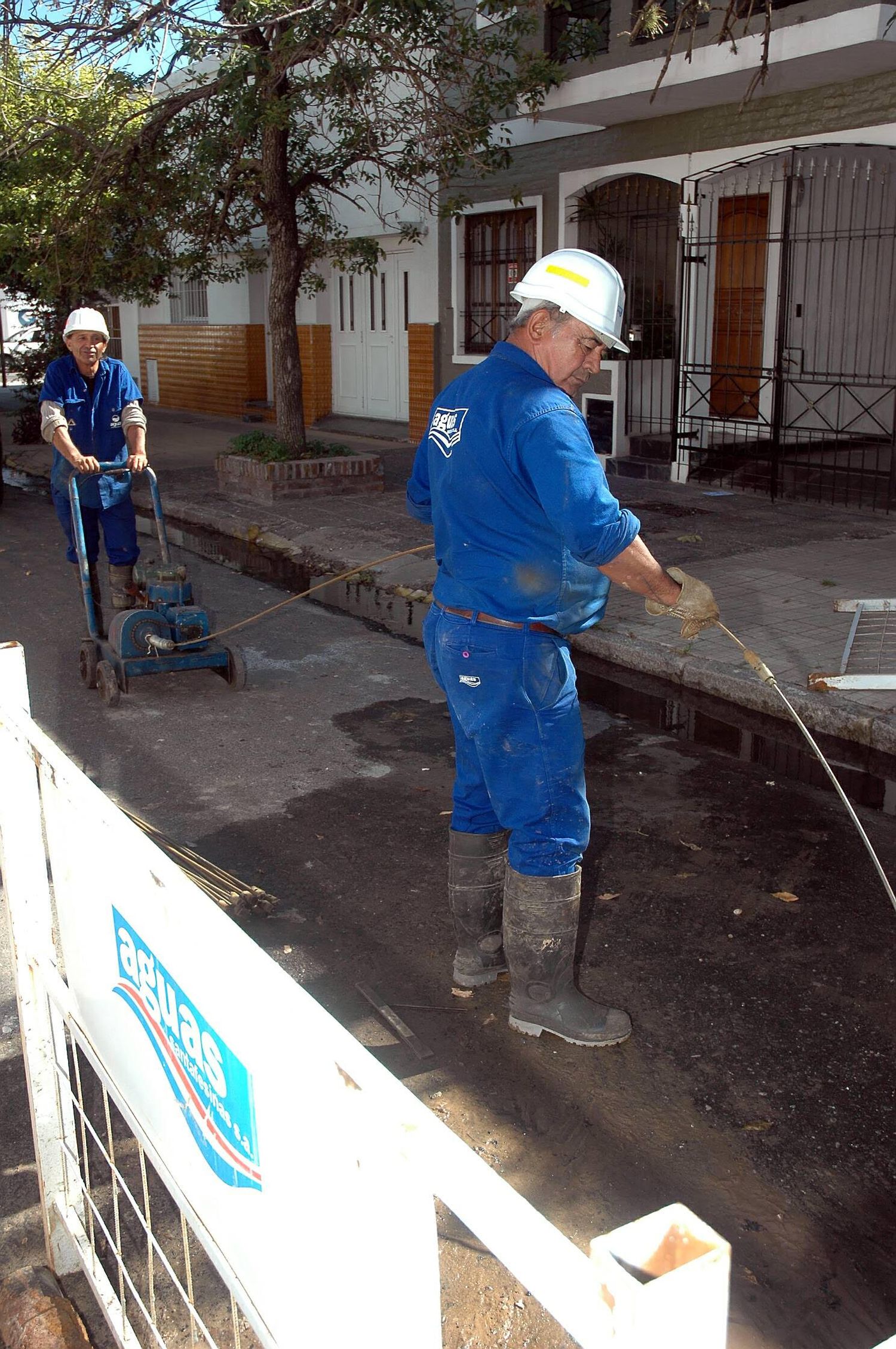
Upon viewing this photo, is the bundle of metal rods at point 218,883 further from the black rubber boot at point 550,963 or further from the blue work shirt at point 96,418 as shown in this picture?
the blue work shirt at point 96,418

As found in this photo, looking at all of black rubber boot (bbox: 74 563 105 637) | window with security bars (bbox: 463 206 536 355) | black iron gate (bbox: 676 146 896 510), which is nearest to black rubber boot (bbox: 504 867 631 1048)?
black rubber boot (bbox: 74 563 105 637)

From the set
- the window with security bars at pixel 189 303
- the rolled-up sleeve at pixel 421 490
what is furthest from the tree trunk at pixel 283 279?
the window with security bars at pixel 189 303

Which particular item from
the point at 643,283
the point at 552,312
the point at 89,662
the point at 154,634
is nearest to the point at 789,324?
the point at 643,283

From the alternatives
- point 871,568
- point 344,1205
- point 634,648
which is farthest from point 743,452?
point 344,1205

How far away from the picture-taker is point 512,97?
1160 centimetres

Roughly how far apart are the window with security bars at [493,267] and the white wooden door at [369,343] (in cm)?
→ 232

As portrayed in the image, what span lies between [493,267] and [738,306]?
3913mm

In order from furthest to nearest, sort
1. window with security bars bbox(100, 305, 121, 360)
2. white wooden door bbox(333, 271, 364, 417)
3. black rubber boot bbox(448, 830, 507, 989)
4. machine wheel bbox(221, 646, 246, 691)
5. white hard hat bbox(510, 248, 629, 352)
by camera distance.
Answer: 1. window with security bars bbox(100, 305, 121, 360)
2. white wooden door bbox(333, 271, 364, 417)
3. machine wheel bbox(221, 646, 246, 691)
4. black rubber boot bbox(448, 830, 507, 989)
5. white hard hat bbox(510, 248, 629, 352)

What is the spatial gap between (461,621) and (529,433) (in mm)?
577

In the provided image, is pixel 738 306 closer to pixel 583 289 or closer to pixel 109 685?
pixel 109 685

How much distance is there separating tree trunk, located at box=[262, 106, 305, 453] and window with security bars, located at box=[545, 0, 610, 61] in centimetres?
317

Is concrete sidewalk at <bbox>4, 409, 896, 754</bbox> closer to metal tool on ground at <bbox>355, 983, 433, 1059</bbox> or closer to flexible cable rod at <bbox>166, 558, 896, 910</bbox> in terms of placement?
flexible cable rod at <bbox>166, 558, 896, 910</bbox>

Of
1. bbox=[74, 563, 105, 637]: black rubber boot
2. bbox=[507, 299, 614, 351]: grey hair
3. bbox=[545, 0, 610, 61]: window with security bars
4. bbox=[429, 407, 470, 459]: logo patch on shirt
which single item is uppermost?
bbox=[545, 0, 610, 61]: window with security bars

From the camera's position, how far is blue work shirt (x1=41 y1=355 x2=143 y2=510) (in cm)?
700
